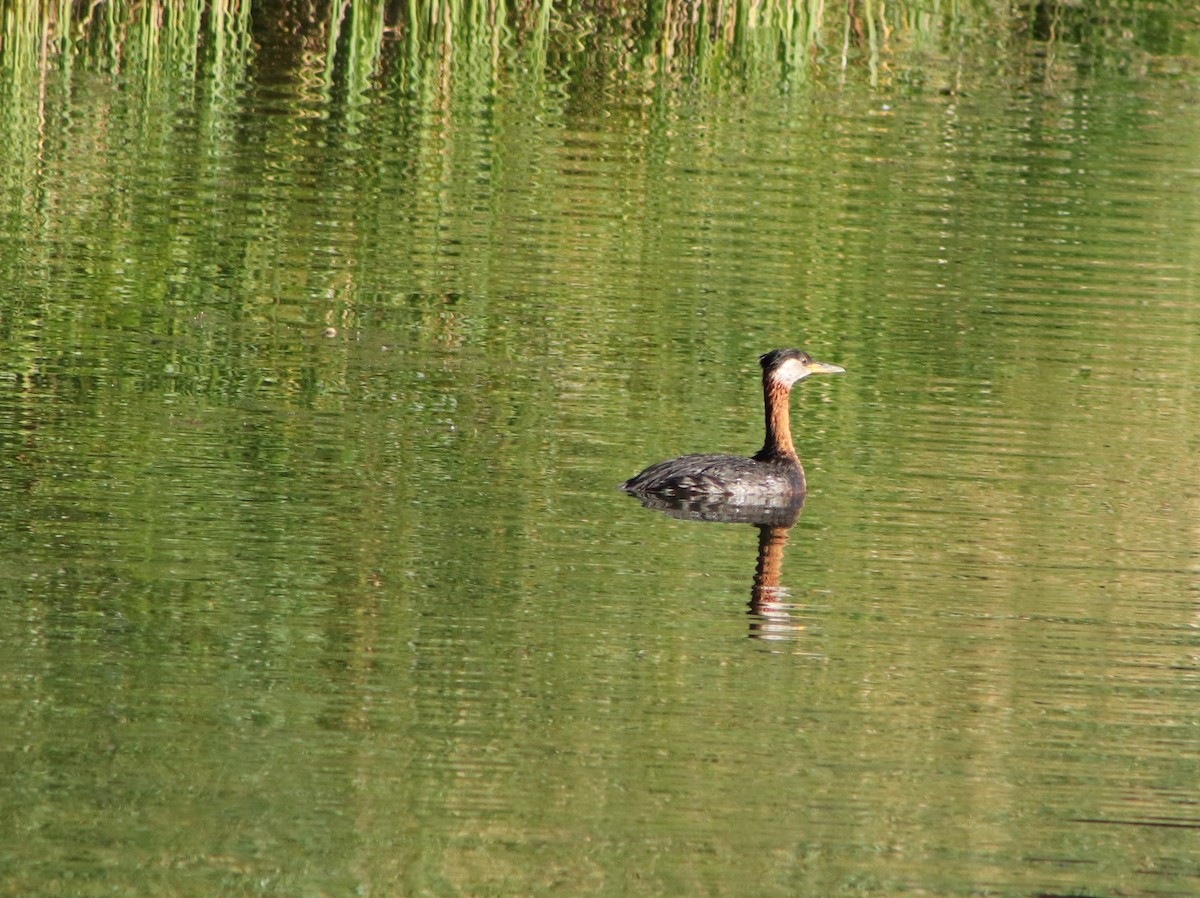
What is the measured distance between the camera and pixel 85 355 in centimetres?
1413

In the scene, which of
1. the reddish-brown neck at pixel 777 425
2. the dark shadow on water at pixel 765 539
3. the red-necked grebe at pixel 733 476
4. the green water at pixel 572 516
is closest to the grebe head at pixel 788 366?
the reddish-brown neck at pixel 777 425

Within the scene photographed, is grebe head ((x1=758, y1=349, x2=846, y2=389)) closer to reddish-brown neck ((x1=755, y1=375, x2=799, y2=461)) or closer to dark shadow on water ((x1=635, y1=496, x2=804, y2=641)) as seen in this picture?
reddish-brown neck ((x1=755, y1=375, x2=799, y2=461))

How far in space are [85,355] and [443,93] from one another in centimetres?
995

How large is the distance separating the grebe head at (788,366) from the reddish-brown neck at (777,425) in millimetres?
35

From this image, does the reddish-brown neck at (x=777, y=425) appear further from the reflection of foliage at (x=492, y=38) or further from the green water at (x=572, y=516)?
the reflection of foliage at (x=492, y=38)

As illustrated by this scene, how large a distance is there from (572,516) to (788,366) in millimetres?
2215

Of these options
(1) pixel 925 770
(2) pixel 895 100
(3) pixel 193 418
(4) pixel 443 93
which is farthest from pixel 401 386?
(2) pixel 895 100

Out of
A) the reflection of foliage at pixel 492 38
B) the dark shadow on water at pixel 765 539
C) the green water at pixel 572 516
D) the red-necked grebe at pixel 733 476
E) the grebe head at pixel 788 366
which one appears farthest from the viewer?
the reflection of foliage at pixel 492 38

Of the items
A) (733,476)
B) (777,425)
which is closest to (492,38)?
(777,425)

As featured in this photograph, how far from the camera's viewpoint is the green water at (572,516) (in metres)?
7.48

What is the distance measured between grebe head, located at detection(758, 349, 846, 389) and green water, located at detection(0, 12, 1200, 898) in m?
0.53

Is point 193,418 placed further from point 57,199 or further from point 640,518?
point 57,199

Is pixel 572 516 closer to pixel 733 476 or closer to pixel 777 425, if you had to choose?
pixel 733 476

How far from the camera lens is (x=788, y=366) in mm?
12836
